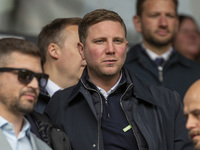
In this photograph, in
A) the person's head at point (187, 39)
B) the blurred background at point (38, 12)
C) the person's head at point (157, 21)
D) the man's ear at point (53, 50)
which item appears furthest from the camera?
the person's head at point (187, 39)

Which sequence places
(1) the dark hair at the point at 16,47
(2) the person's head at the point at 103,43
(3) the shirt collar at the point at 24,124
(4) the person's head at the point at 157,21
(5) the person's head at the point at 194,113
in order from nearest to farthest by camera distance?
(5) the person's head at the point at 194,113
(3) the shirt collar at the point at 24,124
(1) the dark hair at the point at 16,47
(2) the person's head at the point at 103,43
(4) the person's head at the point at 157,21

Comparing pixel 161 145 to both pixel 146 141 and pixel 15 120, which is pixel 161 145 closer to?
pixel 146 141

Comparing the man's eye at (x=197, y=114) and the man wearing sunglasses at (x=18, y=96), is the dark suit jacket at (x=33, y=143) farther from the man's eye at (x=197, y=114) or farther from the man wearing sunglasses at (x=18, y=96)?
the man's eye at (x=197, y=114)

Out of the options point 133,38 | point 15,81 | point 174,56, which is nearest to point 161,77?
point 174,56

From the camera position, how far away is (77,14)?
7695 mm

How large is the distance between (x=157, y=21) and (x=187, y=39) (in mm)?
1183

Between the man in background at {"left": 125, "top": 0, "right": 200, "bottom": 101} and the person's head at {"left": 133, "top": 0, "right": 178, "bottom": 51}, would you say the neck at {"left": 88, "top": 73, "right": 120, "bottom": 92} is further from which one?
the person's head at {"left": 133, "top": 0, "right": 178, "bottom": 51}

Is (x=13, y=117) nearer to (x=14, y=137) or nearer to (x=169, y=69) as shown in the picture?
(x=14, y=137)

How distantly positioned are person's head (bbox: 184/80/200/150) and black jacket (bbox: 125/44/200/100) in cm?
205

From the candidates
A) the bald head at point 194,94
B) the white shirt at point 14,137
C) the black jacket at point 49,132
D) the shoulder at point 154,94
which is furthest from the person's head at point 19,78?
the bald head at point 194,94

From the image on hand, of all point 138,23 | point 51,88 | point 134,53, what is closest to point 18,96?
point 51,88

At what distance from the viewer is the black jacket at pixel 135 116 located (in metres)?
4.86

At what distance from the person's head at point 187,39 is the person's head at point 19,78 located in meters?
3.62

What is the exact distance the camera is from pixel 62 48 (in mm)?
6297
